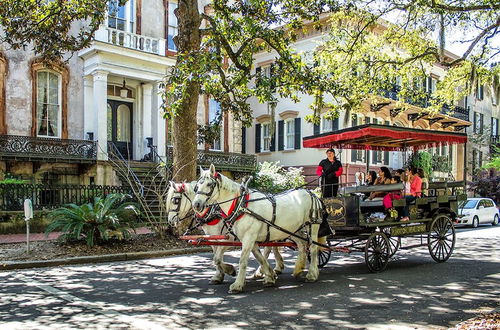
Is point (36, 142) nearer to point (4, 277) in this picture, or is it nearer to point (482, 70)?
point (4, 277)

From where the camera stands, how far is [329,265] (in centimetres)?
1084

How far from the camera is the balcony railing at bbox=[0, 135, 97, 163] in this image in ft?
63.1

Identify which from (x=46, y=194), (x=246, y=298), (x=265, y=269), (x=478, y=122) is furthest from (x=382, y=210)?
(x=478, y=122)

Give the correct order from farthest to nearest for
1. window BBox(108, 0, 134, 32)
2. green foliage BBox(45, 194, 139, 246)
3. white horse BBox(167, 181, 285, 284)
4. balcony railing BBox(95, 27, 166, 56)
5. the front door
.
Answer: the front door → window BBox(108, 0, 134, 32) → balcony railing BBox(95, 27, 166, 56) → green foliage BBox(45, 194, 139, 246) → white horse BBox(167, 181, 285, 284)

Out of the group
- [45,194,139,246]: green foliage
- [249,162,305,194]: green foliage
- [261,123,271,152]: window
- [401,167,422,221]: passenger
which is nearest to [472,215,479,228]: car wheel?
[249,162,305,194]: green foliage

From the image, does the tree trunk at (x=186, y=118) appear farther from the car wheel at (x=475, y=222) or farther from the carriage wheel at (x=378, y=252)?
the car wheel at (x=475, y=222)

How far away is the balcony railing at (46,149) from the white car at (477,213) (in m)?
17.6

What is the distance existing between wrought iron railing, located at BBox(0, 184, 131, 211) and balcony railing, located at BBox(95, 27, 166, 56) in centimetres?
711

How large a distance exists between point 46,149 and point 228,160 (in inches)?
374

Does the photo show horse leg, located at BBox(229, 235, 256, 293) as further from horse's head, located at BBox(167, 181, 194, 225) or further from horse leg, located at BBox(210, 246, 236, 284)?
horse's head, located at BBox(167, 181, 194, 225)

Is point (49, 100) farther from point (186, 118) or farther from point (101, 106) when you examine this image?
point (186, 118)

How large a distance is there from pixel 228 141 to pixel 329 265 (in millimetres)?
18053

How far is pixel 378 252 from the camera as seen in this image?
31.6 feet

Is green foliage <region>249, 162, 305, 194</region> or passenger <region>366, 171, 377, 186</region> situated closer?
passenger <region>366, 171, 377, 186</region>
